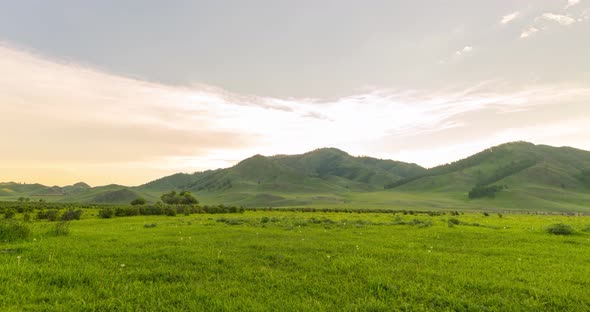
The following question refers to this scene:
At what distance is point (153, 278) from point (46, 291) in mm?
3210

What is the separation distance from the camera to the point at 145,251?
642 inches

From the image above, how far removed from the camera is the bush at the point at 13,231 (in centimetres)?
1803

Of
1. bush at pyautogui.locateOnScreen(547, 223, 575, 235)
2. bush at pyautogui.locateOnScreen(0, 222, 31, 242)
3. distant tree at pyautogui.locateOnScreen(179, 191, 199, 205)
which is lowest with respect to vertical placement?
distant tree at pyautogui.locateOnScreen(179, 191, 199, 205)

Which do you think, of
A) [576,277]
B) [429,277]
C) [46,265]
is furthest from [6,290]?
[576,277]

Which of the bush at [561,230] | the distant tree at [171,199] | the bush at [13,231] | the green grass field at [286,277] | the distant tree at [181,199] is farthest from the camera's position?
the distant tree at [171,199]

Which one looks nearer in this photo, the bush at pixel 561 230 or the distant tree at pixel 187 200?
the bush at pixel 561 230

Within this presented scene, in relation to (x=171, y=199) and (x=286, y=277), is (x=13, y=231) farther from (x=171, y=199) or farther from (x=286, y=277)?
(x=171, y=199)

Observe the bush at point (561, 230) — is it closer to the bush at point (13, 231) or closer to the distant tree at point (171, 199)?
the bush at point (13, 231)

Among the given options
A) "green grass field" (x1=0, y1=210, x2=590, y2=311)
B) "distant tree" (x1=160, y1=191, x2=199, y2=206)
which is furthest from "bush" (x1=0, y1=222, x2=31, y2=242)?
"distant tree" (x1=160, y1=191, x2=199, y2=206)

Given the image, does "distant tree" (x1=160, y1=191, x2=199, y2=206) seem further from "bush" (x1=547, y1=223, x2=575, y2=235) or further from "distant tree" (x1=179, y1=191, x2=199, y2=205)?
"bush" (x1=547, y1=223, x2=575, y2=235)

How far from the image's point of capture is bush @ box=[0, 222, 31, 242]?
18031mm

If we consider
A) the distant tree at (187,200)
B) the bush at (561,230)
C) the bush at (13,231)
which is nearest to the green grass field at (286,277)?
the bush at (13,231)

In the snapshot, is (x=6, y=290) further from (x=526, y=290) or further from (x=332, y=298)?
(x=526, y=290)

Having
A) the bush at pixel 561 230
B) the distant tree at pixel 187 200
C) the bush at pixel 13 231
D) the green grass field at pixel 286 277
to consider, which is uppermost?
the bush at pixel 13 231
